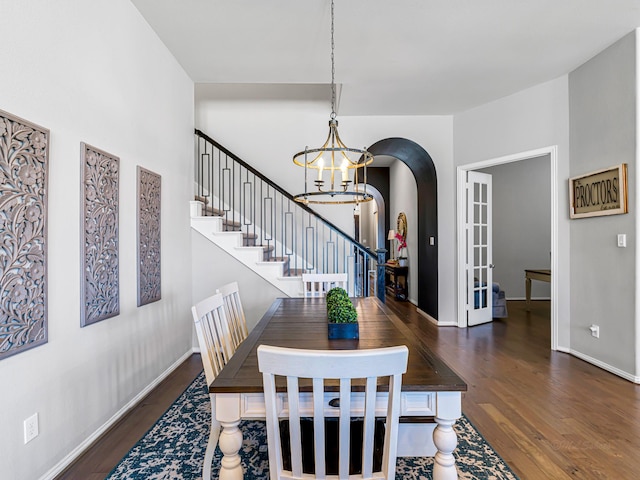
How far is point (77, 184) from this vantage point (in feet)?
6.97

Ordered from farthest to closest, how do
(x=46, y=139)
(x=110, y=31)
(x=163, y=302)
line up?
(x=163, y=302) < (x=110, y=31) < (x=46, y=139)

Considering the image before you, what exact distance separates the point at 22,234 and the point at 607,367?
4620 millimetres

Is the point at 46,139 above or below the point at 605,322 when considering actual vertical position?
above

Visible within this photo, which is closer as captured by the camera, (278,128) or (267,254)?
(267,254)

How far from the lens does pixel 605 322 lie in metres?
3.46

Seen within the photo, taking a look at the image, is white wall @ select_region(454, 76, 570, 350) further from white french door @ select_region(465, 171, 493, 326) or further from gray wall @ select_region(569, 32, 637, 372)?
white french door @ select_region(465, 171, 493, 326)

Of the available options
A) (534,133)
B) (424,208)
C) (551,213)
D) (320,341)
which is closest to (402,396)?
(320,341)

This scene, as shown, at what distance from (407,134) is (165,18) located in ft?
11.3

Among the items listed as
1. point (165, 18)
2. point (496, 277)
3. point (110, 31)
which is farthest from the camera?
point (496, 277)

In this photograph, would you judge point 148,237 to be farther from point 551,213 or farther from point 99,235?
point 551,213

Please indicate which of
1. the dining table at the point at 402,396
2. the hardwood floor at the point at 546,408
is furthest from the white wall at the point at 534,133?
the dining table at the point at 402,396

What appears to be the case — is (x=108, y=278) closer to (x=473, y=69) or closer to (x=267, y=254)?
(x=267, y=254)

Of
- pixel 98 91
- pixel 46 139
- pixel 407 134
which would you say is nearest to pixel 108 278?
pixel 46 139

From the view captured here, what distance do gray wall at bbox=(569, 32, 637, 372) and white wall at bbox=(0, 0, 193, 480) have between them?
415 centimetres
